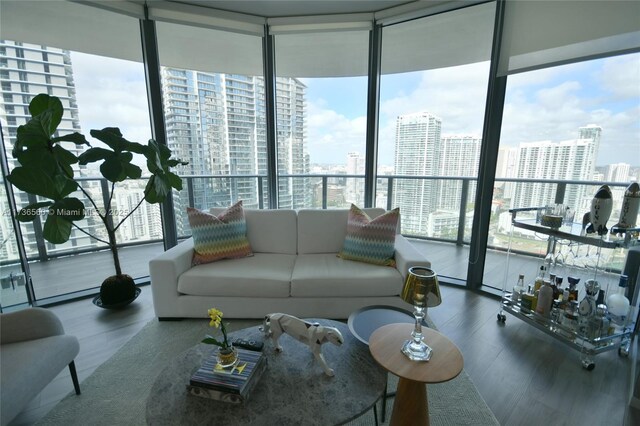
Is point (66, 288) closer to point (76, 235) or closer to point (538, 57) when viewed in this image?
point (76, 235)

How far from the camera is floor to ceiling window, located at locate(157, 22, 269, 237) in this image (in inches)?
116

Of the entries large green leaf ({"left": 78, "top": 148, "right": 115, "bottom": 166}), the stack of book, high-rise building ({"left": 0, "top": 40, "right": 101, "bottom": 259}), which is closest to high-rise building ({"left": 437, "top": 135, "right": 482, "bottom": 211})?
the stack of book

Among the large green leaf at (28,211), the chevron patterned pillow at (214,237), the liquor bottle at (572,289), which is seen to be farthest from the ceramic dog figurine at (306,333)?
the large green leaf at (28,211)

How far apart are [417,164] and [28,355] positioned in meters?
3.43

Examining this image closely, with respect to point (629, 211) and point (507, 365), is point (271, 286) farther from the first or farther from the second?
point (629, 211)

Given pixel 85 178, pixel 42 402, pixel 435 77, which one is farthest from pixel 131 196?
pixel 435 77

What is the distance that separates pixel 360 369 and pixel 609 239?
1.66 m

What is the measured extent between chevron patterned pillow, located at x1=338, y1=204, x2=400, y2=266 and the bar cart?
918 mm

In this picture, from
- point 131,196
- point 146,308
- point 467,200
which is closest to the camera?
point 146,308

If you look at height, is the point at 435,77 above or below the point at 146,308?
above

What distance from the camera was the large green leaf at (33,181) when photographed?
1845mm

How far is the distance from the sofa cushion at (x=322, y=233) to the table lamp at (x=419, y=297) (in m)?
1.48

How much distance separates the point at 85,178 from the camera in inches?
133

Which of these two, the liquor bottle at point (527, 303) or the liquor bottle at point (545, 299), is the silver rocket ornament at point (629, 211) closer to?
the liquor bottle at point (545, 299)
